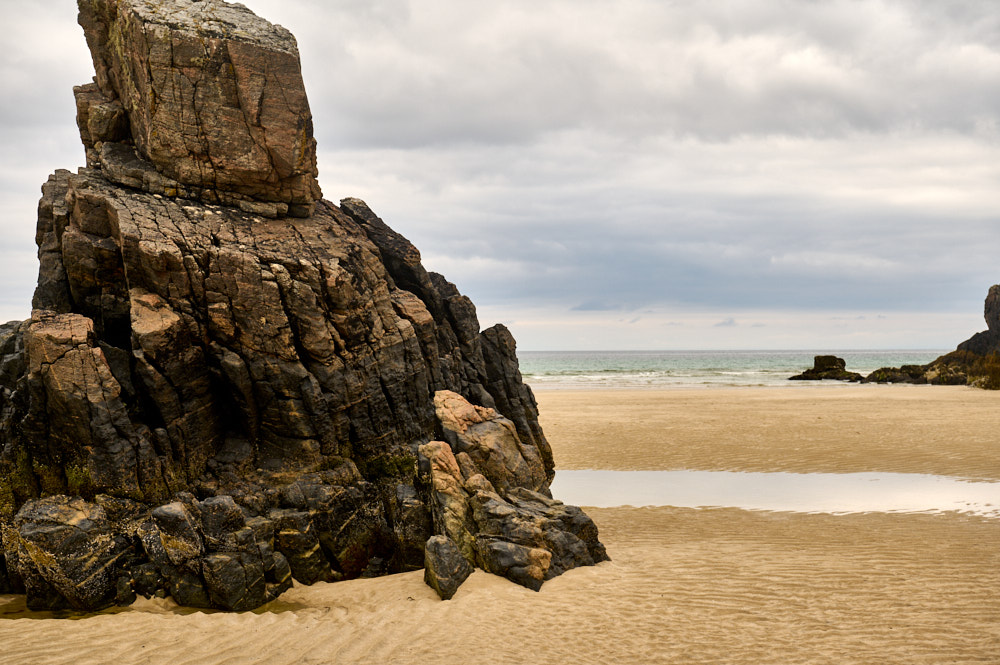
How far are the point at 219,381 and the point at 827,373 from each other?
9242 cm

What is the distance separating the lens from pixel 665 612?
40.6 feet

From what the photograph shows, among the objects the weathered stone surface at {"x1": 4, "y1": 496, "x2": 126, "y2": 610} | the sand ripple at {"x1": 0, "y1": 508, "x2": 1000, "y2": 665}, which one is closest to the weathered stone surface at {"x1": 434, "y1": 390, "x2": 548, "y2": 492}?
the sand ripple at {"x1": 0, "y1": 508, "x2": 1000, "y2": 665}

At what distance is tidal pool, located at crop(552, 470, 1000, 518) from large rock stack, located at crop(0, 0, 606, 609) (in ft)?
23.9

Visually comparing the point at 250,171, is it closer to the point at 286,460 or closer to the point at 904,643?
the point at 286,460

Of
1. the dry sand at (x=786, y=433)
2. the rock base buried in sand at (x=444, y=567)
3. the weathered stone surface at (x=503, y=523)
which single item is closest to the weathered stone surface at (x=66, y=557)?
the rock base buried in sand at (x=444, y=567)

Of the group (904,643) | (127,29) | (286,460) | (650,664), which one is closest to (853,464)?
(904,643)

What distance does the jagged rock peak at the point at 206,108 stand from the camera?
17.1 meters

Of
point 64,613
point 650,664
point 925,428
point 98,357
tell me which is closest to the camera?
point 650,664

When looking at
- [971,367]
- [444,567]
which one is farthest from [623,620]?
[971,367]

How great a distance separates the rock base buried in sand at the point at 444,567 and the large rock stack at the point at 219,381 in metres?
0.66

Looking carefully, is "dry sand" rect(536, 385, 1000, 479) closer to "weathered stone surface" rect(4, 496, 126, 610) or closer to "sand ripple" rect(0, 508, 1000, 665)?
"sand ripple" rect(0, 508, 1000, 665)

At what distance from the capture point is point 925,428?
37.0 m

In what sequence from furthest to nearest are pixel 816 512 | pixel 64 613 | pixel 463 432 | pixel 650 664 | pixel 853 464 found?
pixel 853 464
pixel 816 512
pixel 463 432
pixel 64 613
pixel 650 664

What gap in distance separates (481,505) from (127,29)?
15844mm
